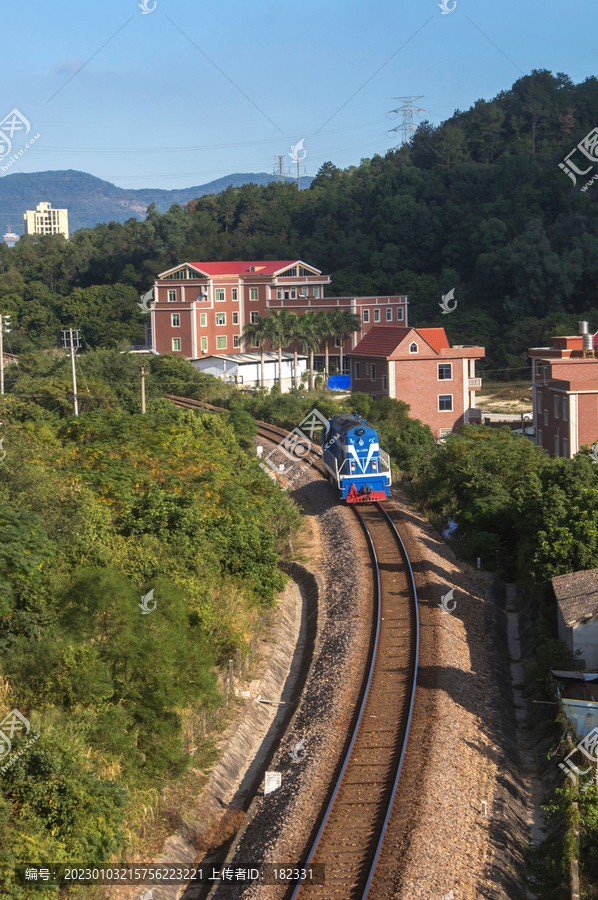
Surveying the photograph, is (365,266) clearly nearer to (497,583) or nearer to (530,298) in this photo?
(530,298)

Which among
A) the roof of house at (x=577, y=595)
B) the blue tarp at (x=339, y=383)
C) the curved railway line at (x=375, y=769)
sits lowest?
the curved railway line at (x=375, y=769)

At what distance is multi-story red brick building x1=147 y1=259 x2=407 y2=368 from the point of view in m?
71.1

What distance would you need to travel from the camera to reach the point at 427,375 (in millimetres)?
47875

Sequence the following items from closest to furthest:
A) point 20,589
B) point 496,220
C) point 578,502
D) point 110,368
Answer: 1. point 20,589
2. point 578,502
3. point 110,368
4. point 496,220

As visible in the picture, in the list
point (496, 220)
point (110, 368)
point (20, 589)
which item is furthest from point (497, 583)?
point (496, 220)

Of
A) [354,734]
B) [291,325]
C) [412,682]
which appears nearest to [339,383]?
[291,325]

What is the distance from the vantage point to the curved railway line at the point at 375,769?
10.4 m

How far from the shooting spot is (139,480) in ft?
74.7

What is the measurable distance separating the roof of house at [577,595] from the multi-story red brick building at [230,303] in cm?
5361

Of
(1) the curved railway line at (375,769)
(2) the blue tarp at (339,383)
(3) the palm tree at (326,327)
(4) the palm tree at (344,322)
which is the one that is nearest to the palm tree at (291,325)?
(3) the palm tree at (326,327)

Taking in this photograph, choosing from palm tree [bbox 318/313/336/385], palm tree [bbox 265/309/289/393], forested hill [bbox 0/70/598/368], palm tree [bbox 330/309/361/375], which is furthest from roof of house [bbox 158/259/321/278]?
palm tree [bbox 265/309/289/393]

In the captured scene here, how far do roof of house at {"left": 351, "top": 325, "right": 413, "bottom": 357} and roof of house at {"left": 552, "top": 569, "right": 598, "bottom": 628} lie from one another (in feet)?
101

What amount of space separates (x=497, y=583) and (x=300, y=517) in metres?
7.47

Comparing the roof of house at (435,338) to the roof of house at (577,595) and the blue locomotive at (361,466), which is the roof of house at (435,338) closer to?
the blue locomotive at (361,466)
